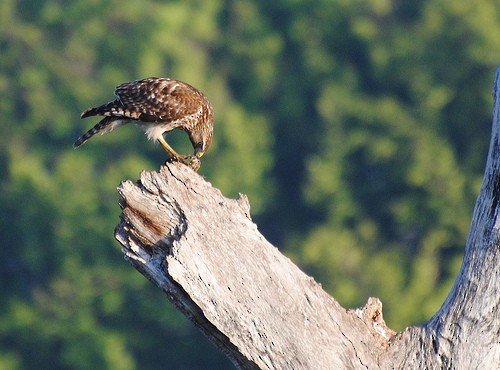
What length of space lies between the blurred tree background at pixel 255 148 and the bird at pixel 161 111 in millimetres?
25353

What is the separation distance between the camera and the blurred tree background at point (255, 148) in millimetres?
41281

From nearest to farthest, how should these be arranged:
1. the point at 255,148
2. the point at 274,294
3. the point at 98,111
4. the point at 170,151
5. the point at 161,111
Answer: the point at 274,294
the point at 170,151
the point at 98,111
the point at 161,111
the point at 255,148

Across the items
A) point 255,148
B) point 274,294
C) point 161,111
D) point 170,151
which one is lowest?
point 274,294

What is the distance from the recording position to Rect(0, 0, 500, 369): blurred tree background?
135 ft

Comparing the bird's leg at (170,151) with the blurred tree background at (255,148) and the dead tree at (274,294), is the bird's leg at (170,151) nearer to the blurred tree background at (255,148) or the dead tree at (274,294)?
the dead tree at (274,294)

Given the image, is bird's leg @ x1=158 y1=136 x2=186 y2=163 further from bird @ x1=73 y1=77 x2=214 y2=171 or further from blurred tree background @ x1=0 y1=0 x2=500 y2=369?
blurred tree background @ x1=0 y1=0 x2=500 y2=369

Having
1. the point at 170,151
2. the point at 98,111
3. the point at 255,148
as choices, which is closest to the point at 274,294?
the point at 170,151

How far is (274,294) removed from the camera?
7.30 meters

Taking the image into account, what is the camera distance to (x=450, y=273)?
3978 centimetres

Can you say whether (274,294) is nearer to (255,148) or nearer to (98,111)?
(98,111)

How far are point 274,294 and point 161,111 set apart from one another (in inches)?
137

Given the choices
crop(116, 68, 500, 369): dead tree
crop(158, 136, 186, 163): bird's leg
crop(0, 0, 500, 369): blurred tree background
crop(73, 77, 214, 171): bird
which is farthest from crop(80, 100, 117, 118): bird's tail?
crop(0, 0, 500, 369): blurred tree background

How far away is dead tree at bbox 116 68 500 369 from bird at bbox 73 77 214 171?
2992mm

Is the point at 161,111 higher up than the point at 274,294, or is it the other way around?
the point at 161,111
